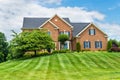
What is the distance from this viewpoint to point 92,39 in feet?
238

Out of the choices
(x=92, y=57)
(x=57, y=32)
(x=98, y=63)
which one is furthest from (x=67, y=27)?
(x=98, y=63)

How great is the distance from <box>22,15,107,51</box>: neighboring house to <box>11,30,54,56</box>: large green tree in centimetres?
865

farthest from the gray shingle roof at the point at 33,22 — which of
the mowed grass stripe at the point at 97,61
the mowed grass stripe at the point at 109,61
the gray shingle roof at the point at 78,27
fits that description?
the mowed grass stripe at the point at 109,61

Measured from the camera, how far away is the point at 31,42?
61094mm

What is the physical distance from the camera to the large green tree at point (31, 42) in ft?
199

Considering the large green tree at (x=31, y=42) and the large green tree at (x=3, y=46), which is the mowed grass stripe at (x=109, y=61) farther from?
the large green tree at (x=3, y=46)

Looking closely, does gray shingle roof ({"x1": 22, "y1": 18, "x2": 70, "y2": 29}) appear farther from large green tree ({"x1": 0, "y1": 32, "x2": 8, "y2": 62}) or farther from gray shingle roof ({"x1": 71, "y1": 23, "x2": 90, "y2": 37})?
large green tree ({"x1": 0, "y1": 32, "x2": 8, "y2": 62})

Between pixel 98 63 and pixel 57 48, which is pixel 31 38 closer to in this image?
pixel 57 48

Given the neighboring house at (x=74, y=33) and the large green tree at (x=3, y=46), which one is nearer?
the neighboring house at (x=74, y=33)

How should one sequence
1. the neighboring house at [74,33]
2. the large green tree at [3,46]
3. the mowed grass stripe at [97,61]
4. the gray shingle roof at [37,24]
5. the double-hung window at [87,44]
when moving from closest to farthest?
the mowed grass stripe at [97,61] → the neighboring house at [74,33] → the double-hung window at [87,44] → the gray shingle roof at [37,24] → the large green tree at [3,46]

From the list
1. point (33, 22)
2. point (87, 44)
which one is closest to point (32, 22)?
point (33, 22)

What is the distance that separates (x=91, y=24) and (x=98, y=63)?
26.2m

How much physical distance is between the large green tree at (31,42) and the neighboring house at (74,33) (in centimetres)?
865

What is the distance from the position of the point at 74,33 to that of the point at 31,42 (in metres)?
15.5
